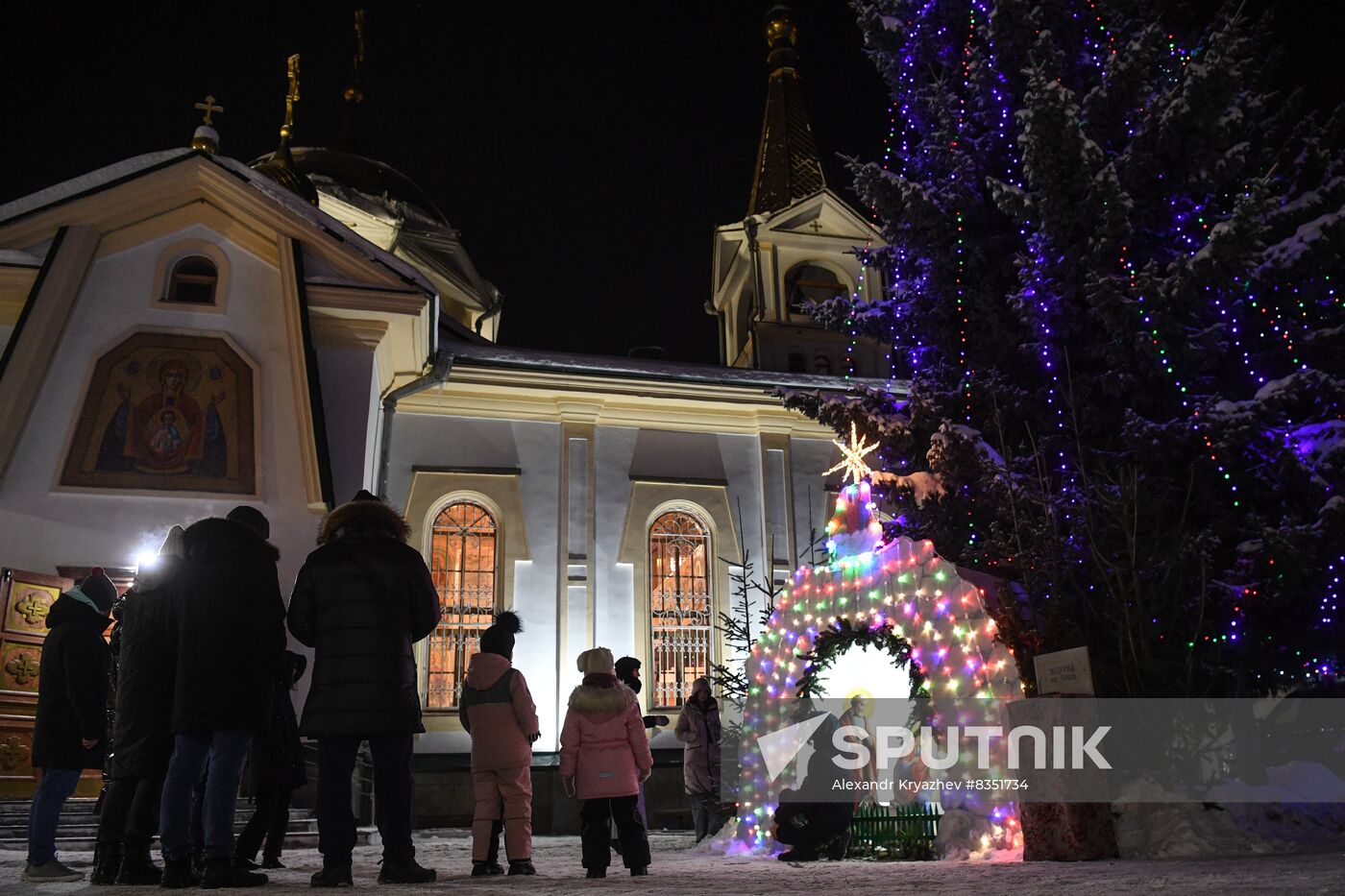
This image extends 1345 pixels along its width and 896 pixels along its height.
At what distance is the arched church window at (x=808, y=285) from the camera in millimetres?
21828

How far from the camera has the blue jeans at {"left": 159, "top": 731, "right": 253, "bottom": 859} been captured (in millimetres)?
4996

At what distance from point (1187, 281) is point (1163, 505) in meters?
2.05

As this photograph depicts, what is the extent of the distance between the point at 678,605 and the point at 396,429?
517 cm

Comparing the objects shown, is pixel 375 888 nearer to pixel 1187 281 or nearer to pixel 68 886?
pixel 68 886

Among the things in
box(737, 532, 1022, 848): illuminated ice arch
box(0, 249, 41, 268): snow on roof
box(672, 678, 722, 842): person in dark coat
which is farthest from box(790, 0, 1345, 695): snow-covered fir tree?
box(0, 249, 41, 268): snow on roof

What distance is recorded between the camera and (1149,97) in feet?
37.8

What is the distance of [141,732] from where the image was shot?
5.38 meters

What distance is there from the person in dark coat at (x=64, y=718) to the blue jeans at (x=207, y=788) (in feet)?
3.84

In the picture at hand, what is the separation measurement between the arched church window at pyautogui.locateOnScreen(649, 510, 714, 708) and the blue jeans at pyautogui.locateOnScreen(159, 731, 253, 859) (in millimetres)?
12291

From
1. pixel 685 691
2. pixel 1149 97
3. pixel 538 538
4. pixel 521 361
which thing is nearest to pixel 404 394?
pixel 521 361

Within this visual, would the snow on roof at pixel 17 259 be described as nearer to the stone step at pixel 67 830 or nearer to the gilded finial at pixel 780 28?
the stone step at pixel 67 830

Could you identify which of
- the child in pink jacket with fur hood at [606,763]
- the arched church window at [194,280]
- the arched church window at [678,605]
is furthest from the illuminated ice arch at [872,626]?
the arched church window at [194,280]

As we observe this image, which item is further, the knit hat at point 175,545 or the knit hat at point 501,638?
the knit hat at point 501,638

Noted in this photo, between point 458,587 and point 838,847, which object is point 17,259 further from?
point 838,847
